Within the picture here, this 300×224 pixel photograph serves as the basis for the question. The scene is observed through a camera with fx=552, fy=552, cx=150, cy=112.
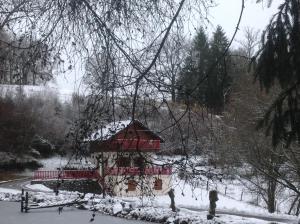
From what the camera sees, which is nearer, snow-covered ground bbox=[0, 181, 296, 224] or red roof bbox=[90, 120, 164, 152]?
red roof bbox=[90, 120, 164, 152]

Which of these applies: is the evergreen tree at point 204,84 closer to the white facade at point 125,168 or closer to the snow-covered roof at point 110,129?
the snow-covered roof at point 110,129

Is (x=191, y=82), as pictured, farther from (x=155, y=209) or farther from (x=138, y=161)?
(x=155, y=209)

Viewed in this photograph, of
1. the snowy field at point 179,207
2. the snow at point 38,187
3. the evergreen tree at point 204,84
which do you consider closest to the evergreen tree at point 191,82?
the evergreen tree at point 204,84

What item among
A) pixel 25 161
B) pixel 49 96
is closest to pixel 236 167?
pixel 25 161

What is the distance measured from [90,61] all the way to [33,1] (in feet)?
3.81

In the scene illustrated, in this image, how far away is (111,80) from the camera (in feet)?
14.1

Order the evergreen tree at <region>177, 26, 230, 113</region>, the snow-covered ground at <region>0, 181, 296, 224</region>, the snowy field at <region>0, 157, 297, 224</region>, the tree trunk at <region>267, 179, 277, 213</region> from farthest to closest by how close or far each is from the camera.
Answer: the tree trunk at <region>267, 179, 277, 213</region>
the snowy field at <region>0, 157, 297, 224</region>
the snow-covered ground at <region>0, 181, 296, 224</region>
the evergreen tree at <region>177, 26, 230, 113</region>

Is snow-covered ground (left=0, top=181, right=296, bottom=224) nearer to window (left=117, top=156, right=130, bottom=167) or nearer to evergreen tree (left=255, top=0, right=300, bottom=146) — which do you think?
window (left=117, top=156, right=130, bottom=167)

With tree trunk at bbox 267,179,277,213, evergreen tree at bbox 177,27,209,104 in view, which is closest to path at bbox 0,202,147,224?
tree trunk at bbox 267,179,277,213

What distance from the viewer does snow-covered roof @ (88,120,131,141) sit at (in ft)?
14.6

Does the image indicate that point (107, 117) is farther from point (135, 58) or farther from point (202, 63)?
point (202, 63)

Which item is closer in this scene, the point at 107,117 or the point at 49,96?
the point at 107,117

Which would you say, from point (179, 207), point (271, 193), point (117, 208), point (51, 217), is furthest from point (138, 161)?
point (271, 193)

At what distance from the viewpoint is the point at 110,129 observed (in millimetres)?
4488
